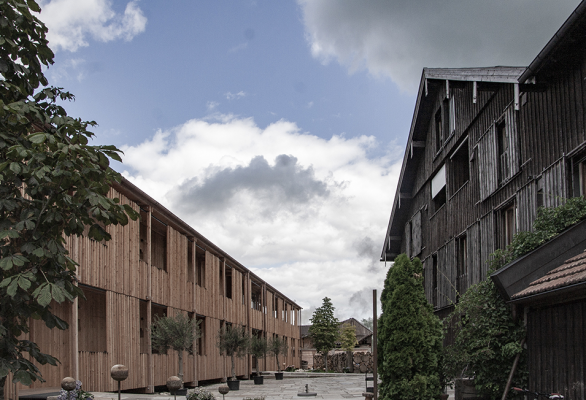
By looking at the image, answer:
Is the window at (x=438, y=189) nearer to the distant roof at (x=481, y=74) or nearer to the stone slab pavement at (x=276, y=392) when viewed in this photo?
the distant roof at (x=481, y=74)

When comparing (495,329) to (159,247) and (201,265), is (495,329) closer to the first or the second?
(159,247)

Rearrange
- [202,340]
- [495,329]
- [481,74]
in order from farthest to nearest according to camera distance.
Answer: [202,340] < [481,74] < [495,329]

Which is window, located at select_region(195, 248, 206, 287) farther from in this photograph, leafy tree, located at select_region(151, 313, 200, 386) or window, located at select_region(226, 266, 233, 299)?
leafy tree, located at select_region(151, 313, 200, 386)

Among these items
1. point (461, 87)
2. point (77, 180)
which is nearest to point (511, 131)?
point (461, 87)

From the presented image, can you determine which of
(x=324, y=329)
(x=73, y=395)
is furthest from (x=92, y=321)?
(x=324, y=329)

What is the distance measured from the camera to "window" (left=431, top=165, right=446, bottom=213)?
2067 cm

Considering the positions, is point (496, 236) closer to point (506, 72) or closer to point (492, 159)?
point (492, 159)

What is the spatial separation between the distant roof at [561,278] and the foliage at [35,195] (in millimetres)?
6123

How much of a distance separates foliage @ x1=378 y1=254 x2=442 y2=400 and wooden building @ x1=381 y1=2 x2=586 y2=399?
7.23ft

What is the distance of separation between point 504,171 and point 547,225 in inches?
157

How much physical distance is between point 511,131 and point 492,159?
138 centimetres

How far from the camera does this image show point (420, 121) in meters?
23.0

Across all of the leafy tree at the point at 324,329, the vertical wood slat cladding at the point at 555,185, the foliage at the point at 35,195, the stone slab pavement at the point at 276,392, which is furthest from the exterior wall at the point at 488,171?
the leafy tree at the point at 324,329

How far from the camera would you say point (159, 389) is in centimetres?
2320
